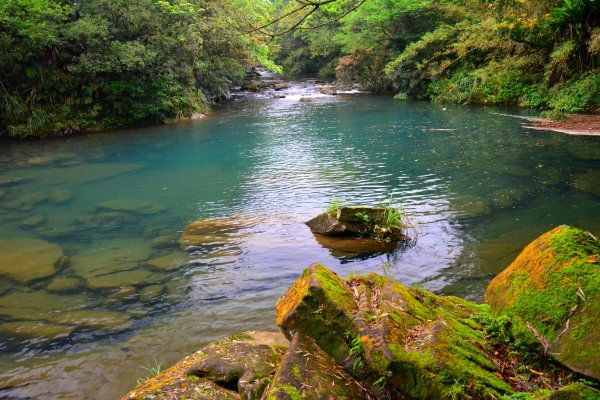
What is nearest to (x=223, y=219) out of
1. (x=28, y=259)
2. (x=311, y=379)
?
(x=28, y=259)

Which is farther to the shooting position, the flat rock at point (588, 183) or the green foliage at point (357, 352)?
the flat rock at point (588, 183)

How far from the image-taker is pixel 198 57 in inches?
898

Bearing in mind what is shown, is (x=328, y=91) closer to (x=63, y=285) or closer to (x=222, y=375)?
(x=63, y=285)

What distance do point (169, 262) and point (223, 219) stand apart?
2.01m

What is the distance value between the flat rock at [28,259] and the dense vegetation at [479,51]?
7793 millimetres

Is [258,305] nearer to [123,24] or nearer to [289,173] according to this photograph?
[289,173]

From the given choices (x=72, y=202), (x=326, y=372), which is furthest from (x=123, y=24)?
(x=326, y=372)

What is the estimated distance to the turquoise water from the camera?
478 centimetres

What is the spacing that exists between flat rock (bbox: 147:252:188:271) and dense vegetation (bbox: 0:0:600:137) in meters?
10.0

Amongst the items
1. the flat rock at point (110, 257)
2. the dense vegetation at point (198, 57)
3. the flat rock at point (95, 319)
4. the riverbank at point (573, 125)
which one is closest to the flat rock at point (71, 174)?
the flat rock at point (110, 257)

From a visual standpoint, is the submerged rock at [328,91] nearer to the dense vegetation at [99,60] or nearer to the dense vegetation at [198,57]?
the dense vegetation at [198,57]

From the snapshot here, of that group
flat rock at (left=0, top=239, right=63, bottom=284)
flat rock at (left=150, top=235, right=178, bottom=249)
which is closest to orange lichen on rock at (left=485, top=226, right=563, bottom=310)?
flat rock at (left=150, top=235, right=178, bottom=249)

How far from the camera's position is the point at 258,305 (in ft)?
17.3

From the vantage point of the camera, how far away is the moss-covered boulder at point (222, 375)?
2.74 m
